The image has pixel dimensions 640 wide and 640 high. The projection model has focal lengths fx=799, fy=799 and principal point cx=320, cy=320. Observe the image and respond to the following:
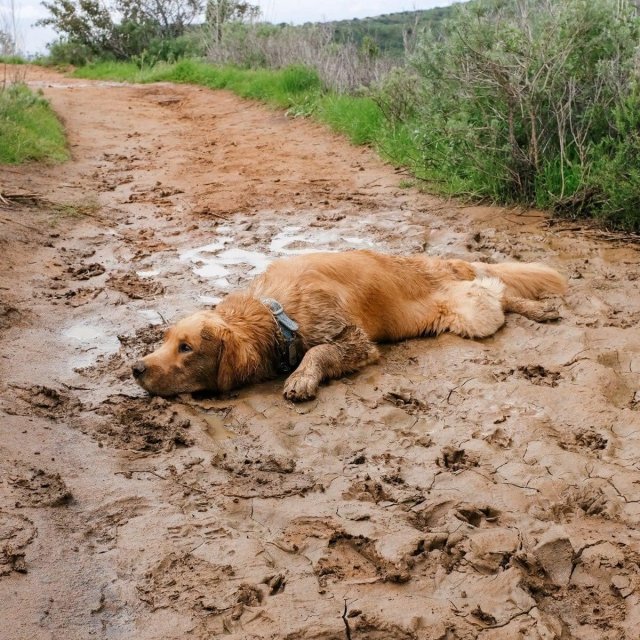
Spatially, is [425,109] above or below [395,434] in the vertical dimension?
above

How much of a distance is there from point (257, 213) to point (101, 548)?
6.21m

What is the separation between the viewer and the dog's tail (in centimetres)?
634

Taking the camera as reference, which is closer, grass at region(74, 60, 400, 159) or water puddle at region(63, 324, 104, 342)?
water puddle at region(63, 324, 104, 342)

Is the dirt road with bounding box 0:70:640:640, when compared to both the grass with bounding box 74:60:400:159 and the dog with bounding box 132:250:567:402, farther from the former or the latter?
the grass with bounding box 74:60:400:159

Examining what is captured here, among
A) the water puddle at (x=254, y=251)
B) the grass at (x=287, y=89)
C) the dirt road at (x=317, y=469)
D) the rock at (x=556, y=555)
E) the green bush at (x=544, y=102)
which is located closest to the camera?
the dirt road at (x=317, y=469)

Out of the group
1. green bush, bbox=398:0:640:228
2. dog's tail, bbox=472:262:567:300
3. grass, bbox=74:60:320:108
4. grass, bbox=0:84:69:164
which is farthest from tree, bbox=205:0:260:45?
dog's tail, bbox=472:262:567:300

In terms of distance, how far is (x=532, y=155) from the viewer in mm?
8375

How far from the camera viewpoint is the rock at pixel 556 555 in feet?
10.3

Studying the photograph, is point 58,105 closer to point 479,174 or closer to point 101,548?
point 479,174

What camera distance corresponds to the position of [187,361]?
5031mm

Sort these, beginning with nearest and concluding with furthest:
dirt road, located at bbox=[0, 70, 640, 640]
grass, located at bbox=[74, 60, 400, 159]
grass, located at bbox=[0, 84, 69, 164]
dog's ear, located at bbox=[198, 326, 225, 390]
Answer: dirt road, located at bbox=[0, 70, 640, 640]
dog's ear, located at bbox=[198, 326, 225, 390]
grass, located at bbox=[0, 84, 69, 164]
grass, located at bbox=[74, 60, 400, 159]

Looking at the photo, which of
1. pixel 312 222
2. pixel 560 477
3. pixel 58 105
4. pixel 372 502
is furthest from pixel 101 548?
pixel 58 105

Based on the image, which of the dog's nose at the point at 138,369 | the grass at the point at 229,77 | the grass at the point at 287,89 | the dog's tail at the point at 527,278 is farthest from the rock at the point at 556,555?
the grass at the point at 229,77

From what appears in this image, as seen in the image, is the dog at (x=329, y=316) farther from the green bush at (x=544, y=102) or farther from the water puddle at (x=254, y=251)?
the green bush at (x=544, y=102)
